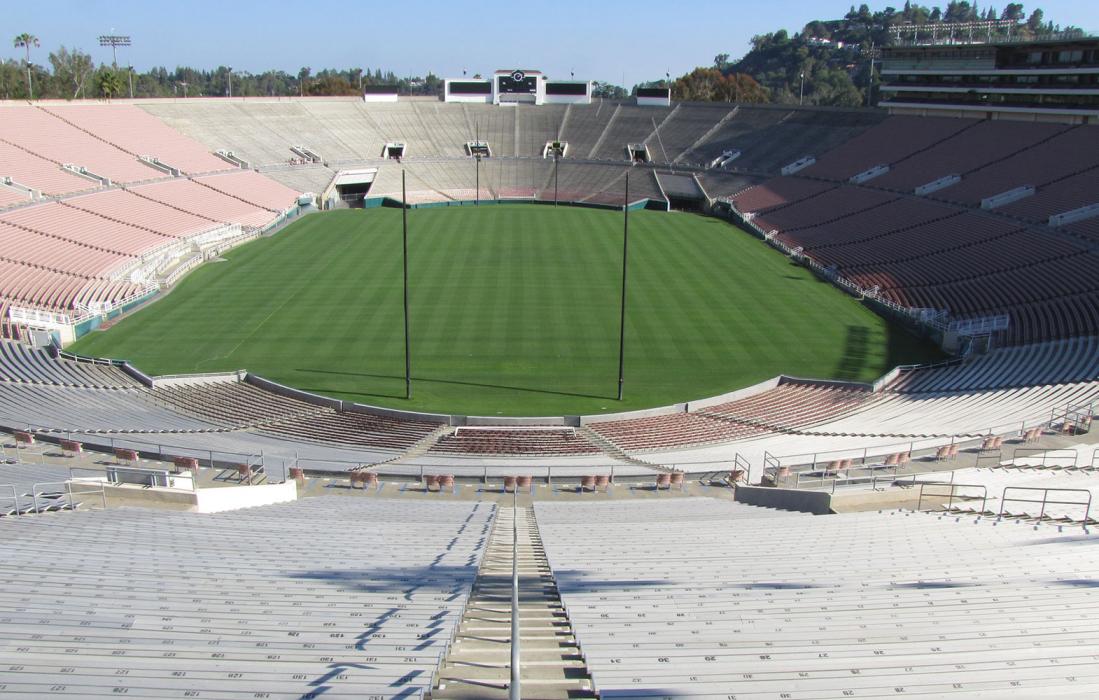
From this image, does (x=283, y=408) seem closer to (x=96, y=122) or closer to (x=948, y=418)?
(x=948, y=418)

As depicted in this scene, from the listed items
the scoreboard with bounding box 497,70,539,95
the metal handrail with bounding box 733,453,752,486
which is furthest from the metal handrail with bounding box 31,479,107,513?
the scoreboard with bounding box 497,70,539,95

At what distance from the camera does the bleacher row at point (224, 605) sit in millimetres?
7465

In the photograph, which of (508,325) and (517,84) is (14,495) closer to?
(508,325)

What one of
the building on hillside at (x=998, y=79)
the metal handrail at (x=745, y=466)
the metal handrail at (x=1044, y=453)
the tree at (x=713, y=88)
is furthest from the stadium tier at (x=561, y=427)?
the tree at (x=713, y=88)

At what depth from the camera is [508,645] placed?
8.80m

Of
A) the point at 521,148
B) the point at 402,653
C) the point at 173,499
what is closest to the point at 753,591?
the point at 402,653

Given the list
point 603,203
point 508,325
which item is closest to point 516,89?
point 603,203

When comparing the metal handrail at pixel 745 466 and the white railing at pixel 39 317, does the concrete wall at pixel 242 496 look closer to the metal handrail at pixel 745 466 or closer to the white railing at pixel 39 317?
the metal handrail at pixel 745 466

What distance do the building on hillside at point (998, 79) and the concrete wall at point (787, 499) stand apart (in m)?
50.3

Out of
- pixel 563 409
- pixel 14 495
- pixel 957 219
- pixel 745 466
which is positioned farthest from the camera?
pixel 957 219

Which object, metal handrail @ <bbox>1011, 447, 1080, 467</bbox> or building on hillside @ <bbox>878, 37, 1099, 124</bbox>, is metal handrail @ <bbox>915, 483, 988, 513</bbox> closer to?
metal handrail @ <bbox>1011, 447, 1080, 467</bbox>

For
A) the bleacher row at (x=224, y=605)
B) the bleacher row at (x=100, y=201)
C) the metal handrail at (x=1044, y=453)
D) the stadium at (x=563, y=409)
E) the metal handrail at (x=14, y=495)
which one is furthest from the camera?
the bleacher row at (x=100, y=201)

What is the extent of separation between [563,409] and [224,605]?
19068 millimetres

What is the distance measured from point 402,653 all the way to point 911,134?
235ft
